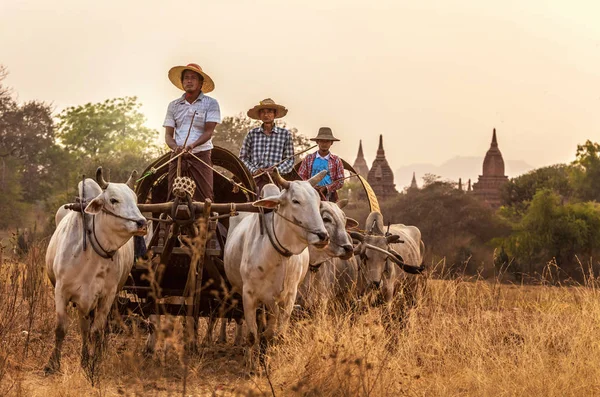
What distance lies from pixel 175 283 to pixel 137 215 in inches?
51.7

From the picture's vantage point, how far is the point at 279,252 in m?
6.98

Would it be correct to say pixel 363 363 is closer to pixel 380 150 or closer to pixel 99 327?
pixel 99 327

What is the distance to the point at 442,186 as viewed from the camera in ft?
98.4

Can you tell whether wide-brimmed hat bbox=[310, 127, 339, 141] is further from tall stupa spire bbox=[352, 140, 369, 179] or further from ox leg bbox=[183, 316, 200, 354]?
tall stupa spire bbox=[352, 140, 369, 179]

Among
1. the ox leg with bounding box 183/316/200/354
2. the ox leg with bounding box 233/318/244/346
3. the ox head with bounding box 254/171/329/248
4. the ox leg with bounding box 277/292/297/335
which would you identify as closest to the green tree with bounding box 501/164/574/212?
the ox leg with bounding box 233/318/244/346

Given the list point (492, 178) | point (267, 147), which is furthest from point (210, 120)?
point (492, 178)

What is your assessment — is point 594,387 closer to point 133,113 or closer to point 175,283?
point 175,283

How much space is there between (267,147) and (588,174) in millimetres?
28822

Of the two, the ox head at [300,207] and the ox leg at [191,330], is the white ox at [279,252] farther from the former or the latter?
the ox leg at [191,330]

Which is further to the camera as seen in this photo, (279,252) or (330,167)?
(330,167)

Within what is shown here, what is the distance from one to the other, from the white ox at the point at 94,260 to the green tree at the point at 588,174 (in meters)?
29.2

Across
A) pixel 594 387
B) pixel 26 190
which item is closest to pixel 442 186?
pixel 26 190

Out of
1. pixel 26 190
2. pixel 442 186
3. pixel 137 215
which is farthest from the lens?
pixel 26 190

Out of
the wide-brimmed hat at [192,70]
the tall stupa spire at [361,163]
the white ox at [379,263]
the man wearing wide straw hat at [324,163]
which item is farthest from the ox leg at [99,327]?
the tall stupa spire at [361,163]
